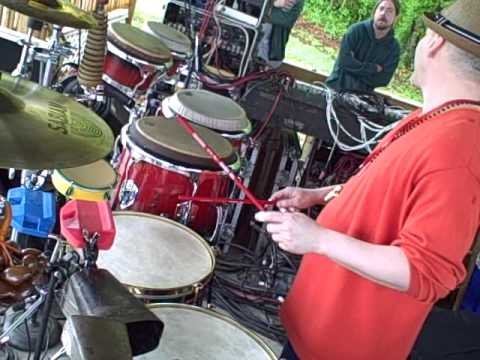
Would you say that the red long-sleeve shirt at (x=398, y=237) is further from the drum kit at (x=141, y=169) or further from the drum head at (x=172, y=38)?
the drum head at (x=172, y=38)

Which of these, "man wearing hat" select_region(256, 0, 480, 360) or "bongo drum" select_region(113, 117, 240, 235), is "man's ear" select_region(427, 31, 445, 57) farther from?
"bongo drum" select_region(113, 117, 240, 235)

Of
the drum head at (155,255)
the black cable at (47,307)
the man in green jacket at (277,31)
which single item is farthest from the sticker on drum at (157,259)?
the man in green jacket at (277,31)

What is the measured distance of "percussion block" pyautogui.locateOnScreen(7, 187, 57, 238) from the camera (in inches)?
76.5

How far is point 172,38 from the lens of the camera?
3803 millimetres

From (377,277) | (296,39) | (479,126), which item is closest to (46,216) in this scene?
(377,277)

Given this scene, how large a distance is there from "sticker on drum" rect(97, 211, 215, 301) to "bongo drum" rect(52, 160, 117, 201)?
34 cm

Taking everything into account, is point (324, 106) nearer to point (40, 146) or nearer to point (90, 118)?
point (90, 118)

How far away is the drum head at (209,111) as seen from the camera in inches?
101

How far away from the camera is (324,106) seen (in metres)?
3.28

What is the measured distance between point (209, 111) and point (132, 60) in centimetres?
80

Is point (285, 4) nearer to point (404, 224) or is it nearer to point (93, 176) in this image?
point (93, 176)

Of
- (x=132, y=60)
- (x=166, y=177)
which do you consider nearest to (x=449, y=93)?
(x=166, y=177)

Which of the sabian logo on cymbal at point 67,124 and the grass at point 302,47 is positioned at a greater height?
the sabian logo on cymbal at point 67,124

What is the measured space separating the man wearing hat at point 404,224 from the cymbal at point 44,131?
1.35 ft
